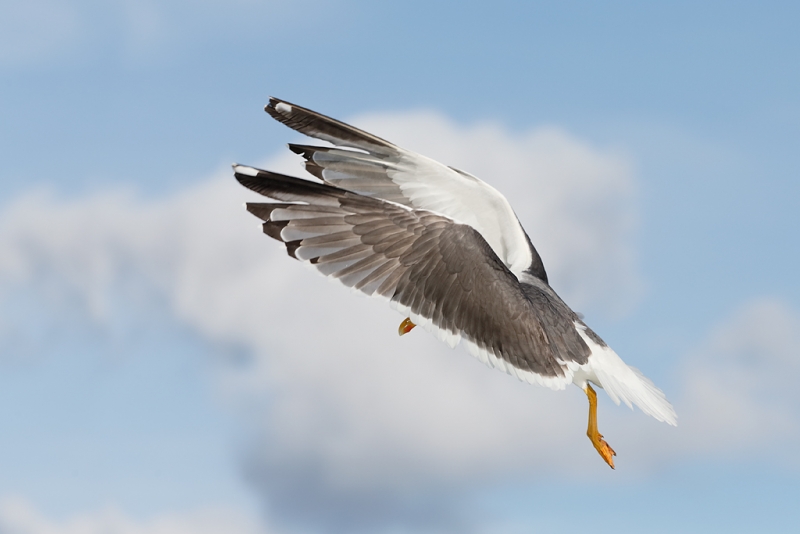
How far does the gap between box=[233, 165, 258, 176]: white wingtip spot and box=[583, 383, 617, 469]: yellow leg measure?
554 cm

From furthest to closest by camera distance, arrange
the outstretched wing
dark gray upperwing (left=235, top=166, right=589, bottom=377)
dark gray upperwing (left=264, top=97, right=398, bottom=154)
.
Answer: the outstretched wing < dark gray upperwing (left=264, top=97, right=398, bottom=154) < dark gray upperwing (left=235, top=166, right=589, bottom=377)

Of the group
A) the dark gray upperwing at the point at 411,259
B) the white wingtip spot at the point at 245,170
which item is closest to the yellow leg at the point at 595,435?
the dark gray upperwing at the point at 411,259

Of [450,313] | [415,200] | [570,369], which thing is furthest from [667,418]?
[415,200]

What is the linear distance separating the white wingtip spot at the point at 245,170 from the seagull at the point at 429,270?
15 mm

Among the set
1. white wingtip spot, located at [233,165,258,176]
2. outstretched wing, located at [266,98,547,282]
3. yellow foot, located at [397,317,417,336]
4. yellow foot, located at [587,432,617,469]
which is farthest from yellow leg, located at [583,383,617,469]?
white wingtip spot, located at [233,165,258,176]

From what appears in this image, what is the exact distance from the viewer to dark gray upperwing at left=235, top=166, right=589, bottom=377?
33.7ft

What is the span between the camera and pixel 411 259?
1057cm

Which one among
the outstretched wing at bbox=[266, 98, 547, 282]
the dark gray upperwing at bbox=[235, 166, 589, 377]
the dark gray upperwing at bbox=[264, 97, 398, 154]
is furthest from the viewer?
the outstretched wing at bbox=[266, 98, 547, 282]

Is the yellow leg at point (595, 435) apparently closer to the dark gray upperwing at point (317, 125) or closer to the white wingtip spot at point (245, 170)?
the dark gray upperwing at point (317, 125)

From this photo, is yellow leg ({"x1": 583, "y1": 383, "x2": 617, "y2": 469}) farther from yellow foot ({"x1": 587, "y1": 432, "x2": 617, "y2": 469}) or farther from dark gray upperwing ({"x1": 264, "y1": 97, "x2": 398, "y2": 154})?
dark gray upperwing ({"x1": 264, "y1": 97, "x2": 398, "y2": 154})

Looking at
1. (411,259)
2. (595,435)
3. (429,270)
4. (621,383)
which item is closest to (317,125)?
(411,259)

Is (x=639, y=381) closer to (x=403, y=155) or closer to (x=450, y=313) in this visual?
(x=450, y=313)

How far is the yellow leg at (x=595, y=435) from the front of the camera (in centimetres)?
1189

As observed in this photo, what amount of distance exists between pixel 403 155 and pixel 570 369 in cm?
390
